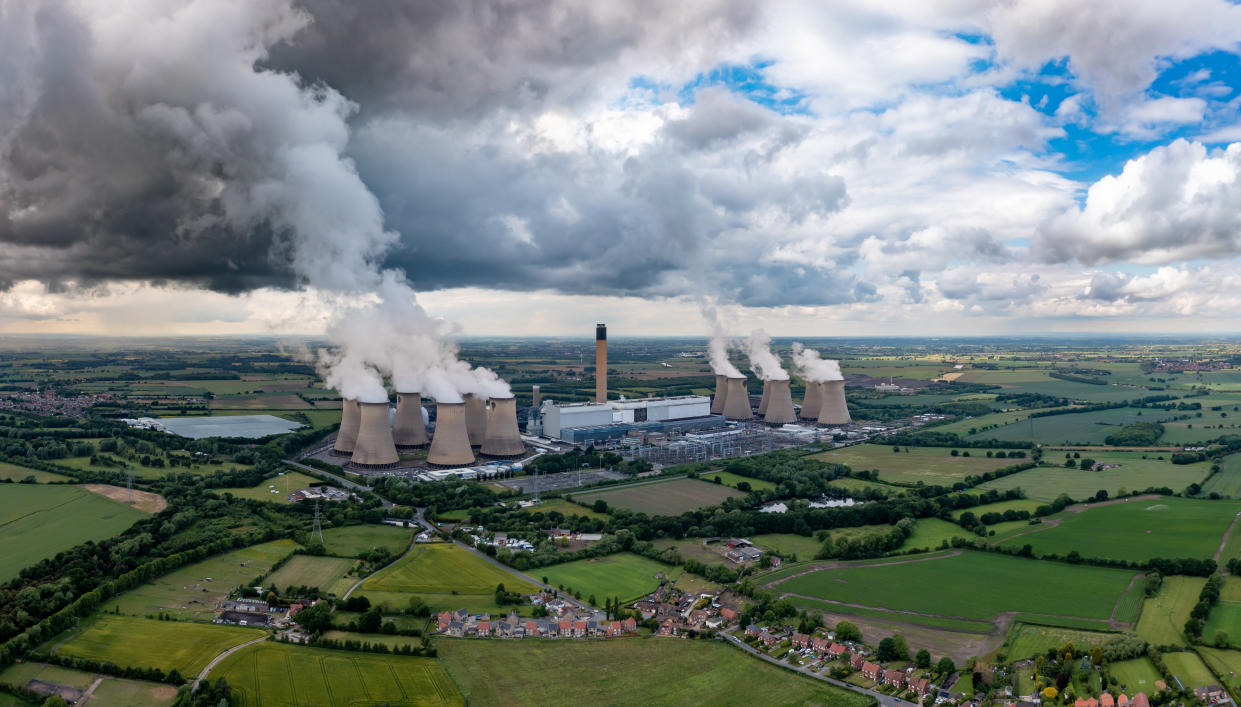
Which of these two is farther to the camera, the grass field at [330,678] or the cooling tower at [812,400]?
the cooling tower at [812,400]

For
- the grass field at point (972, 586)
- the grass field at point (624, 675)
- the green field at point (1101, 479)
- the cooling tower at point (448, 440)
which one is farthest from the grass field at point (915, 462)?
the grass field at point (624, 675)

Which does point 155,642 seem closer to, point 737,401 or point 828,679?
point 828,679

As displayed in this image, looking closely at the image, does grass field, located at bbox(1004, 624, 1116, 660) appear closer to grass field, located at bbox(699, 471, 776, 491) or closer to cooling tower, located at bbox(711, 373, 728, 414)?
grass field, located at bbox(699, 471, 776, 491)

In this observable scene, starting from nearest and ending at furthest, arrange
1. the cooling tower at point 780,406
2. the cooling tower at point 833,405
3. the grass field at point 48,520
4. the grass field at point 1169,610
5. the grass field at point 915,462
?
the grass field at point 1169,610 → the grass field at point 48,520 → the grass field at point 915,462 → the cooling tower at point 833,405 → the cooling tower at point 780,406

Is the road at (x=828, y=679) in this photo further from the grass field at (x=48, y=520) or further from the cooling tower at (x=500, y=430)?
the cooling tower at (x=500, y=430)

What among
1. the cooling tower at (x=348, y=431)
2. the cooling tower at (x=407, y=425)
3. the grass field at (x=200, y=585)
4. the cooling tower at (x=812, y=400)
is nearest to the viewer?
the grass field at (x=200, y=585)

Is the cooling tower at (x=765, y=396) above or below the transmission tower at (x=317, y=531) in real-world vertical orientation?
above

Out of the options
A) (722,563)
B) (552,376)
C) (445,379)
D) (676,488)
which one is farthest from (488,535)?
(552,376)
